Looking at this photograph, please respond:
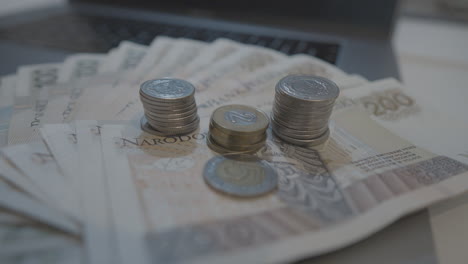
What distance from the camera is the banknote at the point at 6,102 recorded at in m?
0.70

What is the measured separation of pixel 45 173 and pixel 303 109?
0.45 meters

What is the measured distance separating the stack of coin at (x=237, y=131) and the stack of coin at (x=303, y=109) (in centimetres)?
4

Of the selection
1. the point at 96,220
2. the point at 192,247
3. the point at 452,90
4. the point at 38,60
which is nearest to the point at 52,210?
the point at 96,220

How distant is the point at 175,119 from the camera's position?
658 millimetres

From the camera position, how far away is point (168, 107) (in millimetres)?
642

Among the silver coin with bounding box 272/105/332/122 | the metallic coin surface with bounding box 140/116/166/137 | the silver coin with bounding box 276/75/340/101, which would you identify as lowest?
the metallic coin surface with bounding box 140/116/166/137

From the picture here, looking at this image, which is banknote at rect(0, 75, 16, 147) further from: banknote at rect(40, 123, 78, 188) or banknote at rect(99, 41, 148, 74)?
banknote at rect(99, 41, 148, 74)

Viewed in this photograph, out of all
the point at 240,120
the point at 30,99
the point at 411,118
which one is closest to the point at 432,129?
the point at 411,118

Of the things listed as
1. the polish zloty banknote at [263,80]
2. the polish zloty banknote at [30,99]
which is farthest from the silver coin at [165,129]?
the polish zloty banknote at [30,99]

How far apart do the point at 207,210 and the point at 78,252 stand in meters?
0.18

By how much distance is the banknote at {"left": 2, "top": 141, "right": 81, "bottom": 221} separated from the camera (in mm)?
487

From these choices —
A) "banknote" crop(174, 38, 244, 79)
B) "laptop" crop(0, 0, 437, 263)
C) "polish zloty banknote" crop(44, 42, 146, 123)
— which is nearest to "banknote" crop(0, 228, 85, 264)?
"polish zloty banknote" crop(44, 42, 146, 123)

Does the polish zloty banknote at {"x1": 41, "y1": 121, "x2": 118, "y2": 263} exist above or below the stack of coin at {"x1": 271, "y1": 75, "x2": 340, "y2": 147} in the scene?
below

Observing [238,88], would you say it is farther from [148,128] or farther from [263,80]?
[148,128]
